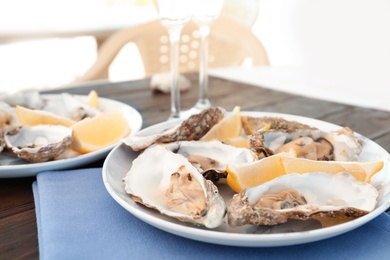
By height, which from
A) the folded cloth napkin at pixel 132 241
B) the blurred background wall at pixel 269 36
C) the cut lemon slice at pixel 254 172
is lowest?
the blurred background wall at pixel 269 36

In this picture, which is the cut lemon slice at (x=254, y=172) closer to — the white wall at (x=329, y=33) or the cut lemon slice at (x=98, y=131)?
the cut lemon slice at (x=98, y=131)

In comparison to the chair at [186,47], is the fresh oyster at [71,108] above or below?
above

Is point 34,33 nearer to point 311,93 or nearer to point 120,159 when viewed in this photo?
point 311,93

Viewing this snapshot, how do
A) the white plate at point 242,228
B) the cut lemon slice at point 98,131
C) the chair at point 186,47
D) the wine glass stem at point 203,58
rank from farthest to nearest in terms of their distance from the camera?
the chair at point 186,47
the wine glass stem at point 203,58
the cut lemon slice at point 98,131
the white plate at point 242,228

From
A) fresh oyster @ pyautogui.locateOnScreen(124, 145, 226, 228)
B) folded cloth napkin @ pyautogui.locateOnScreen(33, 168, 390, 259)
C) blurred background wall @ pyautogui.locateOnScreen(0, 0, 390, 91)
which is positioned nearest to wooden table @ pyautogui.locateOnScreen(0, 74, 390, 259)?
folded cloth napkin @ pyautogui.locateOnScreen(33, 168, 390, 259)

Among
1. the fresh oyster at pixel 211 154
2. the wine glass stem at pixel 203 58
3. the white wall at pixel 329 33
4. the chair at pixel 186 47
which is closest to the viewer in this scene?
the fresh oyster at pixel 211 154

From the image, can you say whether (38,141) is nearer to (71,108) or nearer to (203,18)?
(71,108)

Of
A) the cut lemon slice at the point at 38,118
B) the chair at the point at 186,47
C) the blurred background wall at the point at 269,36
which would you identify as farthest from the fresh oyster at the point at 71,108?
the chair at the point at 186,47
